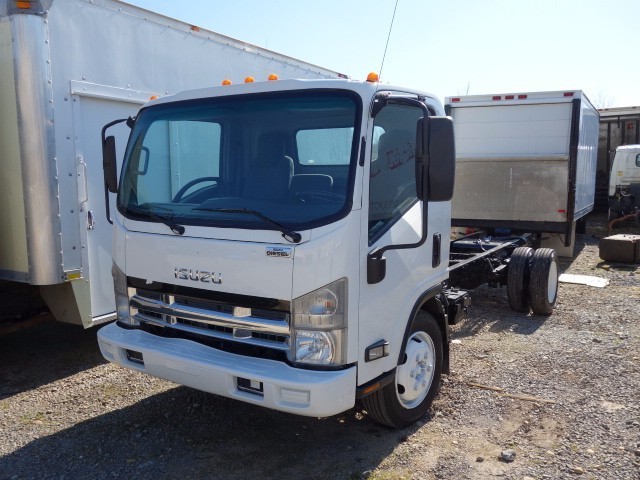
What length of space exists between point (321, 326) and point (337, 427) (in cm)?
133

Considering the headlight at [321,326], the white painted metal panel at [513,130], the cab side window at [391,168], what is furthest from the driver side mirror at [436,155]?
the white painted metal panel at [513,130]

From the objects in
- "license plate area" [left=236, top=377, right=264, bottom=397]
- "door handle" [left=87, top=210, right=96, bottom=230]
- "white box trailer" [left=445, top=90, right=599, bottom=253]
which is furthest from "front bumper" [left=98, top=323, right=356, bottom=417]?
"white box trailer" [left=445, top=90, right=599, bottom=253]

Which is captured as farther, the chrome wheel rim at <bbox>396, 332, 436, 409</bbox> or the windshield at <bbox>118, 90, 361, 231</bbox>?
the chrome wheel rim at <bbox>396, 332, 436, 409</bbox>

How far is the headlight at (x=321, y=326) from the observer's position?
3195mm

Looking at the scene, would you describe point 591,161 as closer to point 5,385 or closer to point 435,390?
point 435,390

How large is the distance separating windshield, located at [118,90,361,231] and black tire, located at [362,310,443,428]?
50.3 inches

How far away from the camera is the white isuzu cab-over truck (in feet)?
10.5

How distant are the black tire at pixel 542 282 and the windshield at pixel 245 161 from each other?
174 inches

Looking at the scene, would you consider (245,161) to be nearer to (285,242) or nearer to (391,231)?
(285,242)

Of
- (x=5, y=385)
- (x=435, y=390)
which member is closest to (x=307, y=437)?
(x=435, y=390)

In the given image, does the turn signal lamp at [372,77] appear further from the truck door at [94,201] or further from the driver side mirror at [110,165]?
the truck door at [94,201]

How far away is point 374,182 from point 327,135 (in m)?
0.40

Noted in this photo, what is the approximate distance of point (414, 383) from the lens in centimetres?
409

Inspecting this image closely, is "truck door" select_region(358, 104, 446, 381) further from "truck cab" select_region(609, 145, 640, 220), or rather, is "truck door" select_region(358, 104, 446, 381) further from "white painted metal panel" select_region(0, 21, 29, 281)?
"truck cab" select_region(609, 145, 640, 220)
